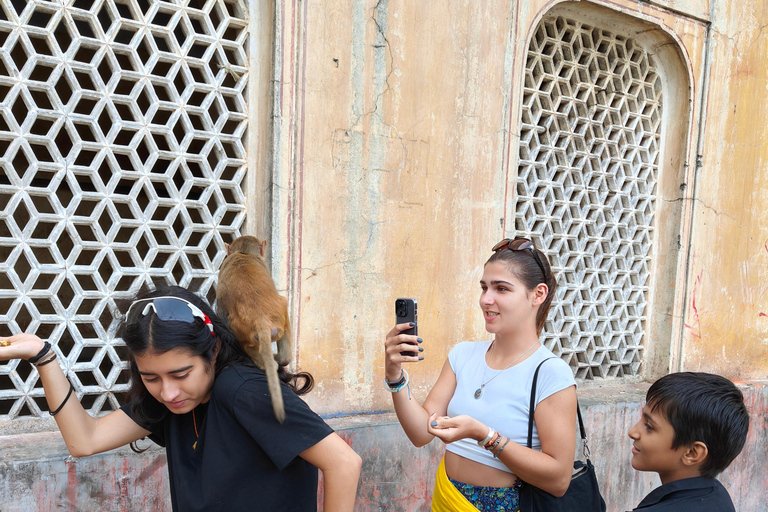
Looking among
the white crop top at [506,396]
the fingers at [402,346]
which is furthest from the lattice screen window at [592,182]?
the fingers at [402,346]

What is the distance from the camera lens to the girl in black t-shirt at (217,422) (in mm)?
1636

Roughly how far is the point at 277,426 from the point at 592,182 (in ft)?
14.5

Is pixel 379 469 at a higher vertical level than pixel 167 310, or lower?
lower

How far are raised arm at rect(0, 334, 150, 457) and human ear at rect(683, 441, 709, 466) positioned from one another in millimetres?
1701

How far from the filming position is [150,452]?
10.4 feet

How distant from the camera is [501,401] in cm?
214

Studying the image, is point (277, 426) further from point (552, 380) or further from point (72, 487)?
point (72, 487)

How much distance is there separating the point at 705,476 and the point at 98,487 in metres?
2.67

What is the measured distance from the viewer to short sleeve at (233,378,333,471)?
5.31 ft

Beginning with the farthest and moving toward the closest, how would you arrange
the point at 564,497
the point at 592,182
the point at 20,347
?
the point at 592,182 < the point at 564,497 < the point at 20,347

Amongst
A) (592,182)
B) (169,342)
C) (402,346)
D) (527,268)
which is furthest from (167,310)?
(592,182)

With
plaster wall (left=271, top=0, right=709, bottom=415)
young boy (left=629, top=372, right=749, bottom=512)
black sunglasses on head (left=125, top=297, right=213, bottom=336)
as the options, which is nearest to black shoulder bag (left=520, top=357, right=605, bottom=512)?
young boy (left=629, top=372, right=749, bottom=512)

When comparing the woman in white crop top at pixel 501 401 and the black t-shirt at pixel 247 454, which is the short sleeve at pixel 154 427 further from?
the woman in white crop top at pixel 501 401

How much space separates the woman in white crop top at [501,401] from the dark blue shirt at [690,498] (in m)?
0.28
